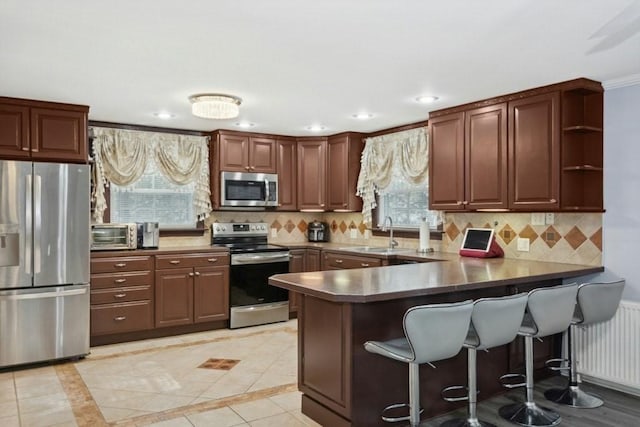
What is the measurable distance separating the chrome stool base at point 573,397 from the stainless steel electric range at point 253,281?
9.90 ft

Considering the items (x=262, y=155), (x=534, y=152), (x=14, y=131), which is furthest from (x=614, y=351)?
(x=14, y=131)

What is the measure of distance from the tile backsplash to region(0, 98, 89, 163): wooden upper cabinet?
1.56 metres

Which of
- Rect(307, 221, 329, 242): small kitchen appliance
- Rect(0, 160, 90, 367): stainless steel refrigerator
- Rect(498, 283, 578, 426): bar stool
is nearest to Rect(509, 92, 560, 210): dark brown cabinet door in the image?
Rect(498, 283, 578, 426): bar stool

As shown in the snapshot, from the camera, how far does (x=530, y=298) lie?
283cm

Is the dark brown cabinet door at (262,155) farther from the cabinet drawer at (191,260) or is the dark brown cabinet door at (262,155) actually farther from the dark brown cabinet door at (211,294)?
the dark brown cabinet door at (211,294)

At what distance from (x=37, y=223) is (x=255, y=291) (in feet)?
7.57

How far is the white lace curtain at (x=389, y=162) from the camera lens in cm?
513

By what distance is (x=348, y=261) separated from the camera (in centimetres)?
520

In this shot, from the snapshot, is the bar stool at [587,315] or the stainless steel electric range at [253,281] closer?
the bar stool at [587,315]

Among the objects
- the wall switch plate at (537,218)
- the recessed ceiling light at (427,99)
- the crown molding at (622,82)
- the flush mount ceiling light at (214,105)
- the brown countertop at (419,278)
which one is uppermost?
the recessed ceiling light at (427,99)

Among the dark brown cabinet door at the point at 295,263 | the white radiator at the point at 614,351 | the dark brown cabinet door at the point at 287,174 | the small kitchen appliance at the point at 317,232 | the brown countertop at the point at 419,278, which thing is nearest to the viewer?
the brown countertop at the point at 419,278

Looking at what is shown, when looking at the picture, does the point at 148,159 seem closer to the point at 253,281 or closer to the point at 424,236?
the point at 253,281

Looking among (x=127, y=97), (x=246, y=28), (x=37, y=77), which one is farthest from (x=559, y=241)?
(x=37, y=77)

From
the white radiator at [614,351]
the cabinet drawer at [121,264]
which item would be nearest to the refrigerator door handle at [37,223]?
the cabinet drawer at [121,264]
